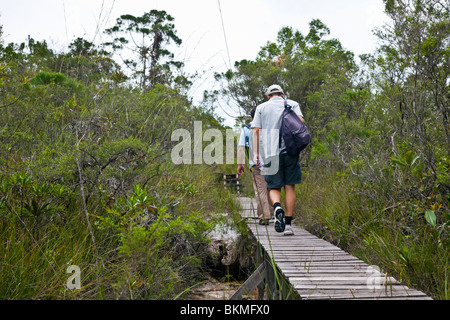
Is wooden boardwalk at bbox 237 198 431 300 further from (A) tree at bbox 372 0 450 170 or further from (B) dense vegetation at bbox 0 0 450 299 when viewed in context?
(A) tree at bbox 372 0 450 170

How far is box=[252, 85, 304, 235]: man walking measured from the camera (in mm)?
4352

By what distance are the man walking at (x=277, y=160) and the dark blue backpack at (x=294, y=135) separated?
0.32 feet

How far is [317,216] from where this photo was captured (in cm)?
511

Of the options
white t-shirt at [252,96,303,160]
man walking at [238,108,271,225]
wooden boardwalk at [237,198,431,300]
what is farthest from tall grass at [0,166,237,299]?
man walking at [238,108,271,225]

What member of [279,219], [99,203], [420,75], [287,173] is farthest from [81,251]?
[420,75]

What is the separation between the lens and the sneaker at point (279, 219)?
14.1ft

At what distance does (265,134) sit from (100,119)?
6.19ft

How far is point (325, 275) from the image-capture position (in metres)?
2.87

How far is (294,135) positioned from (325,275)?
177cm

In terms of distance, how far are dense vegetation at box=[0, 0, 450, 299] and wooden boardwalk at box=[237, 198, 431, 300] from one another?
0.86ft

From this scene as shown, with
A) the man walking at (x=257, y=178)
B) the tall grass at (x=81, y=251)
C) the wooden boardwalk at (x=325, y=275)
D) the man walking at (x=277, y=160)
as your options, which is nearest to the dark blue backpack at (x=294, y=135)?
the man walking at (x=277, y=160)

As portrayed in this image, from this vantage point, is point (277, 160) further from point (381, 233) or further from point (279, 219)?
point (381, 233)

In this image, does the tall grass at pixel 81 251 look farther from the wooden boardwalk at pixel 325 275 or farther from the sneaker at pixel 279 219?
the sneaker at pixel 279 219
